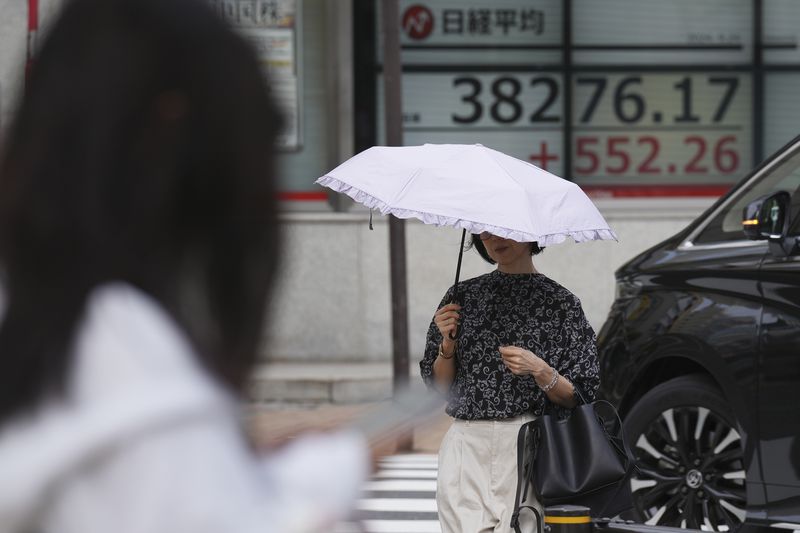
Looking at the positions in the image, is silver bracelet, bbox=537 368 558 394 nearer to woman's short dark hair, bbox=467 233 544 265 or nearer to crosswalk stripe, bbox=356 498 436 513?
woman's short dark hair, bbox=467 233 544 265

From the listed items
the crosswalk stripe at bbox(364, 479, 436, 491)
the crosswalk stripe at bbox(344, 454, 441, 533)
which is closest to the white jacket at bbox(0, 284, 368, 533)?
the crosswalk stripe at bbox(344, 454, 441, 533)

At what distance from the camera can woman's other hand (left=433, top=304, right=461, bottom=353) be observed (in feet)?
16.6

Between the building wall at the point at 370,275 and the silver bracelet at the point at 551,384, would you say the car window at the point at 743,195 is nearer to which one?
the silver bracelet at the point at 551,384

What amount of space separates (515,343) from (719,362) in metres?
1.39

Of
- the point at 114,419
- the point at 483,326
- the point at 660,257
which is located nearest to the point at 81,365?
the point at 114,419

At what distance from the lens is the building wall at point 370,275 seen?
14.9 meters

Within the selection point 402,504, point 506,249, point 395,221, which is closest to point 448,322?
point 506,249

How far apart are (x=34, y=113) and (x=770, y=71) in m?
14.6

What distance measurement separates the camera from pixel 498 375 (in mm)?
4992

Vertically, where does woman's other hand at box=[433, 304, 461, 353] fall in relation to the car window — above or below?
below

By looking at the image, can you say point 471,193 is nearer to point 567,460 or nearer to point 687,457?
point 567,460

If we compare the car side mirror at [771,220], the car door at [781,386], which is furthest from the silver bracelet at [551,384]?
the car side mirror at [771,220]

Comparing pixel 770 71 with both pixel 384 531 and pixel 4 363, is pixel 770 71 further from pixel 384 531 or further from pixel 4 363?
pixel 4 363

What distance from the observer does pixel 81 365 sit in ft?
3.96
